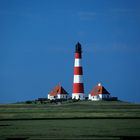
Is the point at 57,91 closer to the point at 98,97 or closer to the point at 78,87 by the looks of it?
the point at 98,97

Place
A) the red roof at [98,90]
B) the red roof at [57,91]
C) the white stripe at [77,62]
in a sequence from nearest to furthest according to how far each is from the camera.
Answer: the white stripe at [77,62], the red roof at [98,90], the red roof at [57,91]

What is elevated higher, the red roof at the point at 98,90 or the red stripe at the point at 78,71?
the red stripe at the point at 78,71

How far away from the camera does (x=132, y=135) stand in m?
26.3

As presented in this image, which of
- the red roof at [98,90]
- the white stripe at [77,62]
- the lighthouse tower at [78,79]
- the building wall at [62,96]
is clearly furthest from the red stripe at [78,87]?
the building wall at [62,96]

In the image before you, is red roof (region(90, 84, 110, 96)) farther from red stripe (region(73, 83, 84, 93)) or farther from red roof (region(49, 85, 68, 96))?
red stripe (region(73, 83, 84, 93))

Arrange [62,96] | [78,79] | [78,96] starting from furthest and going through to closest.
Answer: [62,96] → [78,96] → [78,79]

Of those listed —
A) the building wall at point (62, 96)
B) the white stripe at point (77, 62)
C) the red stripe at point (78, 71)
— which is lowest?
the building wall at point (62, 96)

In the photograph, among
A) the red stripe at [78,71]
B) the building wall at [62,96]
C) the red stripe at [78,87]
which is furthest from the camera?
the building wall at [62,96]

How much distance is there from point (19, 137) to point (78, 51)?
187 ft

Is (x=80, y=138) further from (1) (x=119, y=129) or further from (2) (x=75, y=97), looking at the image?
(2) (x=75, y=97)

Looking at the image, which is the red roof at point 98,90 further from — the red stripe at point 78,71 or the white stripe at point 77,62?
the red stripe at point 78,71

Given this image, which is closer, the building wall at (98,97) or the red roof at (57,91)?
the building wall at (98,97)

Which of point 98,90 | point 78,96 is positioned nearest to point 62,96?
point 98,90

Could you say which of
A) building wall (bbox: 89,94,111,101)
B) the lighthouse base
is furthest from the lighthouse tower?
building wall (bbox: 89,94,111,101)
